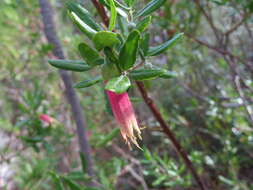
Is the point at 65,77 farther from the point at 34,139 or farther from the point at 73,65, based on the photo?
the point at 73,65

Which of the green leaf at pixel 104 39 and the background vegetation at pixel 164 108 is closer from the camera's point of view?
the green leaf at pixel 104 39

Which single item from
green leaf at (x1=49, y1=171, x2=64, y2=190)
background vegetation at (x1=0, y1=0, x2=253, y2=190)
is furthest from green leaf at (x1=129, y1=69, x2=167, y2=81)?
green leaf at (x1=49, y1=171, x2=64, y2=190)

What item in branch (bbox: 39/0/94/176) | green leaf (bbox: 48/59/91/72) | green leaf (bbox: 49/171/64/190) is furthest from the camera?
branch (bbox: 39/0/94/176)

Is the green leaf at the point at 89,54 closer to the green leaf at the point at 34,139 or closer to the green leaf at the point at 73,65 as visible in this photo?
the green leaf at the point at 73,65

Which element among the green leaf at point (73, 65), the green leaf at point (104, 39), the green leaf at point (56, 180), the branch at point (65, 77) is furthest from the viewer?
the branch at point (65, 77)

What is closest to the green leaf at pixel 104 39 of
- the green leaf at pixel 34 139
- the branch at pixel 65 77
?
the branch at pixel 65 77

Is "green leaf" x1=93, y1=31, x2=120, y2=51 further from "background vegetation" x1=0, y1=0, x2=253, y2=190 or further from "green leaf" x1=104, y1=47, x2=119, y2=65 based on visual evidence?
"background vegetation" x1=0, y1=0, x2=253, y2=190

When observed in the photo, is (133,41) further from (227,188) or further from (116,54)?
(227,188)
